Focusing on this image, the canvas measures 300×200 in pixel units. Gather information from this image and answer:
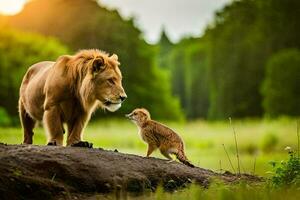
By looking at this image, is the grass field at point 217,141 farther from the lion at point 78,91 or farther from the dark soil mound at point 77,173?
the dark soil mound at point 77,173

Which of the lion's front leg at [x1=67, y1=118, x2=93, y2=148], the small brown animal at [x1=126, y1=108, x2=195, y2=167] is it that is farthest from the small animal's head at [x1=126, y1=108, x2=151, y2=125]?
the lion's front leg at [x1=67, y1=118, x2=93, y2=148]

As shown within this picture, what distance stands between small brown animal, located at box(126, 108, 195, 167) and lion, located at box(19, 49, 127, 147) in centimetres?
51

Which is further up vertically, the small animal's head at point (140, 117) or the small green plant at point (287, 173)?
the small animal's head at point (140, 117)

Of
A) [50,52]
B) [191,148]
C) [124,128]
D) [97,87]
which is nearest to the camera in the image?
[97,87]

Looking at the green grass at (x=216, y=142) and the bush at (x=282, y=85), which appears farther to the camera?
the bush at (x=282, y=85)

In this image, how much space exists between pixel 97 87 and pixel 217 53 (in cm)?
4723

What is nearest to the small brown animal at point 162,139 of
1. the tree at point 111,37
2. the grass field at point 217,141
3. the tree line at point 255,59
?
the grass field at point 217,141

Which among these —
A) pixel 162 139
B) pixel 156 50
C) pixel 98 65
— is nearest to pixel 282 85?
pixel 156 50

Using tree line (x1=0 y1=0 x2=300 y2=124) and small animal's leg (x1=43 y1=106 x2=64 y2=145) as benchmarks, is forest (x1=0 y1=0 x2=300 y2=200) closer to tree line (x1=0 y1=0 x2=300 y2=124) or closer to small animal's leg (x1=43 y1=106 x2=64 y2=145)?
tree line (x1=0 y1=0 x2=300 y2=124)

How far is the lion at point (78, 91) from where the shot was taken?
35.6 ft

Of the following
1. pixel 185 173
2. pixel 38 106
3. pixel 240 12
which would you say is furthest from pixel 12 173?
pixel 240 12

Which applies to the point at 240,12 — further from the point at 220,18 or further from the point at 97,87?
the point at 97,87

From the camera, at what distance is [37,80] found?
39.9ft

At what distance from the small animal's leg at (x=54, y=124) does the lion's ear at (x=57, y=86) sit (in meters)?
0.09
